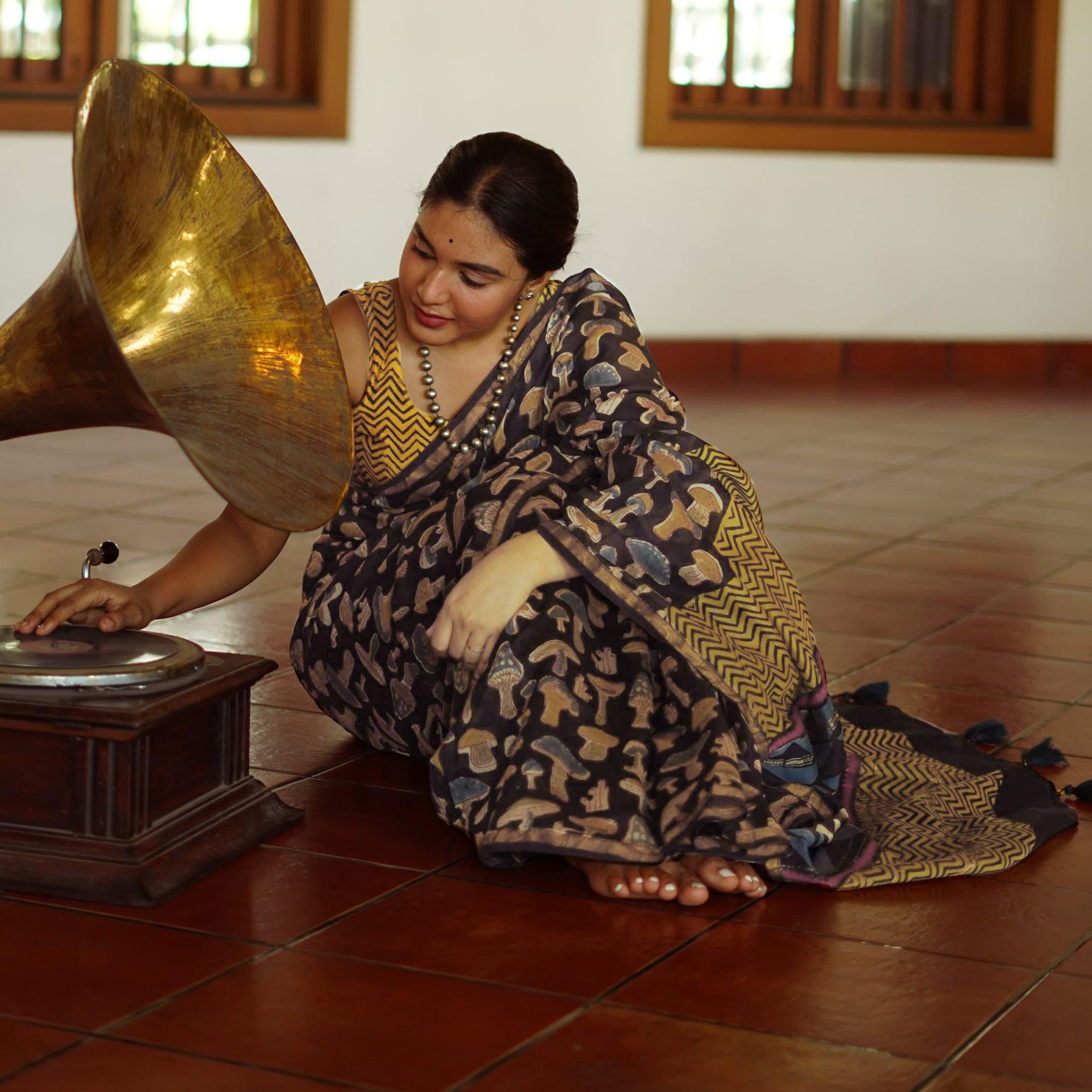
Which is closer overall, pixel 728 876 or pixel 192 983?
pixel 192 983

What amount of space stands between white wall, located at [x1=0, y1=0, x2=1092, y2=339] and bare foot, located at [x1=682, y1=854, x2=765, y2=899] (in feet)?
16.4

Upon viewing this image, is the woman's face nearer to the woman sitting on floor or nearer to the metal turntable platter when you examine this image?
the woman sitting on floor

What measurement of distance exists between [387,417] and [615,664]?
463mm

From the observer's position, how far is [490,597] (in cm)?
201

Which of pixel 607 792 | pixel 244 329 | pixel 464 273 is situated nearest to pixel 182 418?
pixel 244 329

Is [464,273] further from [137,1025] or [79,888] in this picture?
[137,1025]

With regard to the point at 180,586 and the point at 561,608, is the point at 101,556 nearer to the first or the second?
the point at 180,586

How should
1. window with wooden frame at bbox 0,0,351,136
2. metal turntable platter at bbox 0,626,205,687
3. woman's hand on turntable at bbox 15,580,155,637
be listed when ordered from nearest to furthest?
metal turntable platter at bbox 0,626,205,687 < woman's hand on turntable at bbox 15,580,155,637 < window with wooden frame at bbox 0,0,351,136

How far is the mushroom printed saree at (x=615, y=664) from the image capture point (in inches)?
80.4

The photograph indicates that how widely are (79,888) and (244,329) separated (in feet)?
2.05

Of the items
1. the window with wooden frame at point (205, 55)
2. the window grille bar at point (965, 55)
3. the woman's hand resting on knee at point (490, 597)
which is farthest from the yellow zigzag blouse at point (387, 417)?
the window grille bar at point (965, 55)

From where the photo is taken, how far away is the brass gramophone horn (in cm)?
173

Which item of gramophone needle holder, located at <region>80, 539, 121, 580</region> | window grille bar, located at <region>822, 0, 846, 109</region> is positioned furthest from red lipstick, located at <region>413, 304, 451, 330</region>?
window grille bar, located at <region>822, 0, 846, 109</region>

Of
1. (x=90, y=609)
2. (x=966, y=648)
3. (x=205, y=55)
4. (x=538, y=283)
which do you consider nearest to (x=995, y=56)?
(x=205, y=55)
